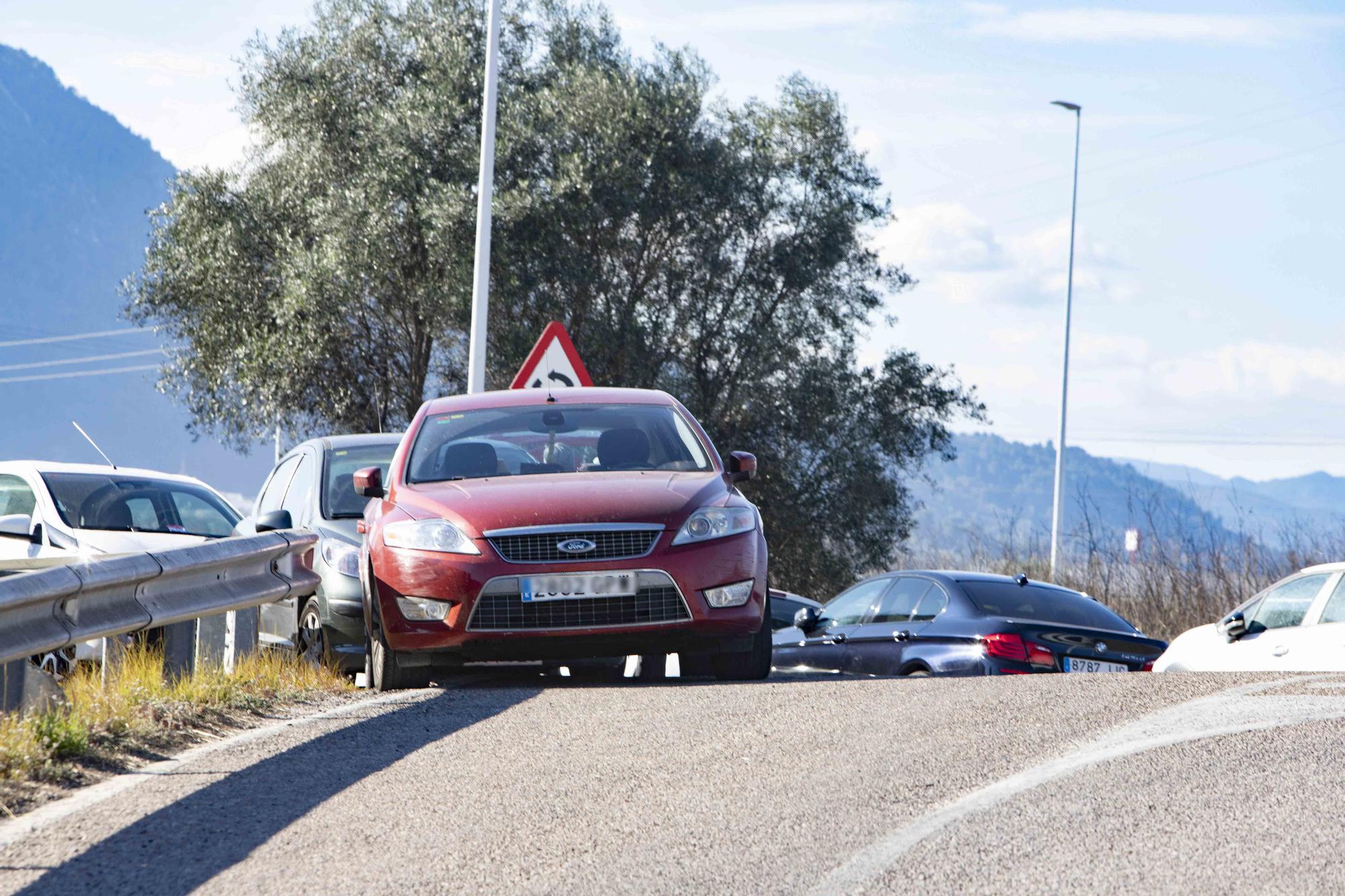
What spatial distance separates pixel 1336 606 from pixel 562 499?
6.04 metres

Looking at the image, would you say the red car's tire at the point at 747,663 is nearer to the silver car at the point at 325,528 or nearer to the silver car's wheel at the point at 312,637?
the silver car at the point at 325,528

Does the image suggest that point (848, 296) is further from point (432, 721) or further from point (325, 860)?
point (325, 860)

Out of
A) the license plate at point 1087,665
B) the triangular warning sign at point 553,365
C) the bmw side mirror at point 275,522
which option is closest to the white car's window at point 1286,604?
the license plate at point 1087,665

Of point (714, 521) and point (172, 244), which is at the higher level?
point (172, 244)

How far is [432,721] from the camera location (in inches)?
294

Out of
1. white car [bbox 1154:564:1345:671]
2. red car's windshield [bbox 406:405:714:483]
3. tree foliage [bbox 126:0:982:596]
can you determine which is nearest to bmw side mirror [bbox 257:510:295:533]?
red car's windshield [bbox 406:405:714:483]

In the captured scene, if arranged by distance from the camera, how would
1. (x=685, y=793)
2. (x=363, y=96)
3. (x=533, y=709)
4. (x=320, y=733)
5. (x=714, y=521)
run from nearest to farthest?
(x=685, y=793) < (x=320, y=733) < (x=533, y=709) < (x=714, y=521) < (x=363, y=96)

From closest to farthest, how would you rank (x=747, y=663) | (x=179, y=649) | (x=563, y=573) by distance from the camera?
(x=563, y=573) < (x=179, y=649) < (x=747, y=663)

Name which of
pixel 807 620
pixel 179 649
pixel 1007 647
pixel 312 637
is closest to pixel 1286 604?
pixel 1007 647

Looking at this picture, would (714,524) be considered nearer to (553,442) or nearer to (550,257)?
(553,442)

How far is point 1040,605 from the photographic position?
38.0 feet

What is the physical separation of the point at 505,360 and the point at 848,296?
7.26m

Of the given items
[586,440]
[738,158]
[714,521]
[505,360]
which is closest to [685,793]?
[714,521]

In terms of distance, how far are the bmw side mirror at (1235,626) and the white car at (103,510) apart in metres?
7.79
